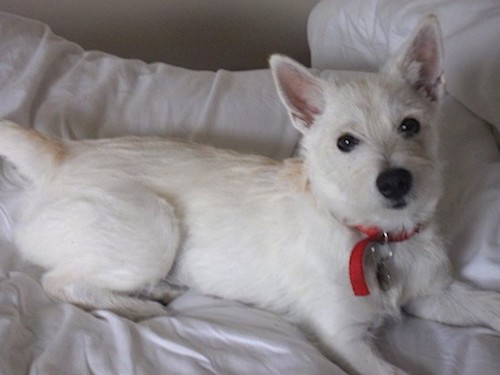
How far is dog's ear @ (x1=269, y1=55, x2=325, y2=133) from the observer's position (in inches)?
56.5

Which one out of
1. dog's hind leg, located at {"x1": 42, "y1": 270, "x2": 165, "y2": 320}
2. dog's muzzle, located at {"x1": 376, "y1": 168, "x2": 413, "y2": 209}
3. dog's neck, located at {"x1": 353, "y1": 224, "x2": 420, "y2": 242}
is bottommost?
dog's hind leg, located at {"x1": 42, "y1": 270, "x2": 165, "y2": 320}

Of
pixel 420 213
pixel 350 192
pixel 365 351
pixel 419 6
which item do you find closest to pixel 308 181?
pixel 350 192

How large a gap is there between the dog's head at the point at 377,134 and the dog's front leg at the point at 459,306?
0.21 metres

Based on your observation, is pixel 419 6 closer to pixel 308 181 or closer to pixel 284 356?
pixel 308 181

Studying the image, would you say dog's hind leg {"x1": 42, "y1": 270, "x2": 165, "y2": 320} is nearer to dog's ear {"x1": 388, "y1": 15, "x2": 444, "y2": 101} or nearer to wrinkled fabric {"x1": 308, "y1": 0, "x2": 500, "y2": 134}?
dog's ear {"x1": 388, "y1": 15, "x2": 444, "y2": 101}

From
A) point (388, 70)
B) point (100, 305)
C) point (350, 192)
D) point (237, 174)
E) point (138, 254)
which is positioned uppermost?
point (388, 70)

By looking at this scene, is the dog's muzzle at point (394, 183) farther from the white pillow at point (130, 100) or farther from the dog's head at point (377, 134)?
the white pillow at point (130, 100)

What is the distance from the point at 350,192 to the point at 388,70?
34cm

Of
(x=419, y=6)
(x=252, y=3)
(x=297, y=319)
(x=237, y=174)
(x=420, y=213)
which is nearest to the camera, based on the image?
(x=420, y=213)

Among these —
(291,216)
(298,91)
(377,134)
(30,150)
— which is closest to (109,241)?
(30,150)

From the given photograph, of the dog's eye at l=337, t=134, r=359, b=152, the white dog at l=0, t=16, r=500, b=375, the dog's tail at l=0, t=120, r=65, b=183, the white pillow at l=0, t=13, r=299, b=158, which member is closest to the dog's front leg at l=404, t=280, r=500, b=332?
the white dog at l=0, t=16, r=500, b=375

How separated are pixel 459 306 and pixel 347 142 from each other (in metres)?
0.48

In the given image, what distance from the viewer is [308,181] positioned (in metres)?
1.51

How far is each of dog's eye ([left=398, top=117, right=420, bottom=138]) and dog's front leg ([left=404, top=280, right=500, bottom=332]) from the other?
1.31ft
